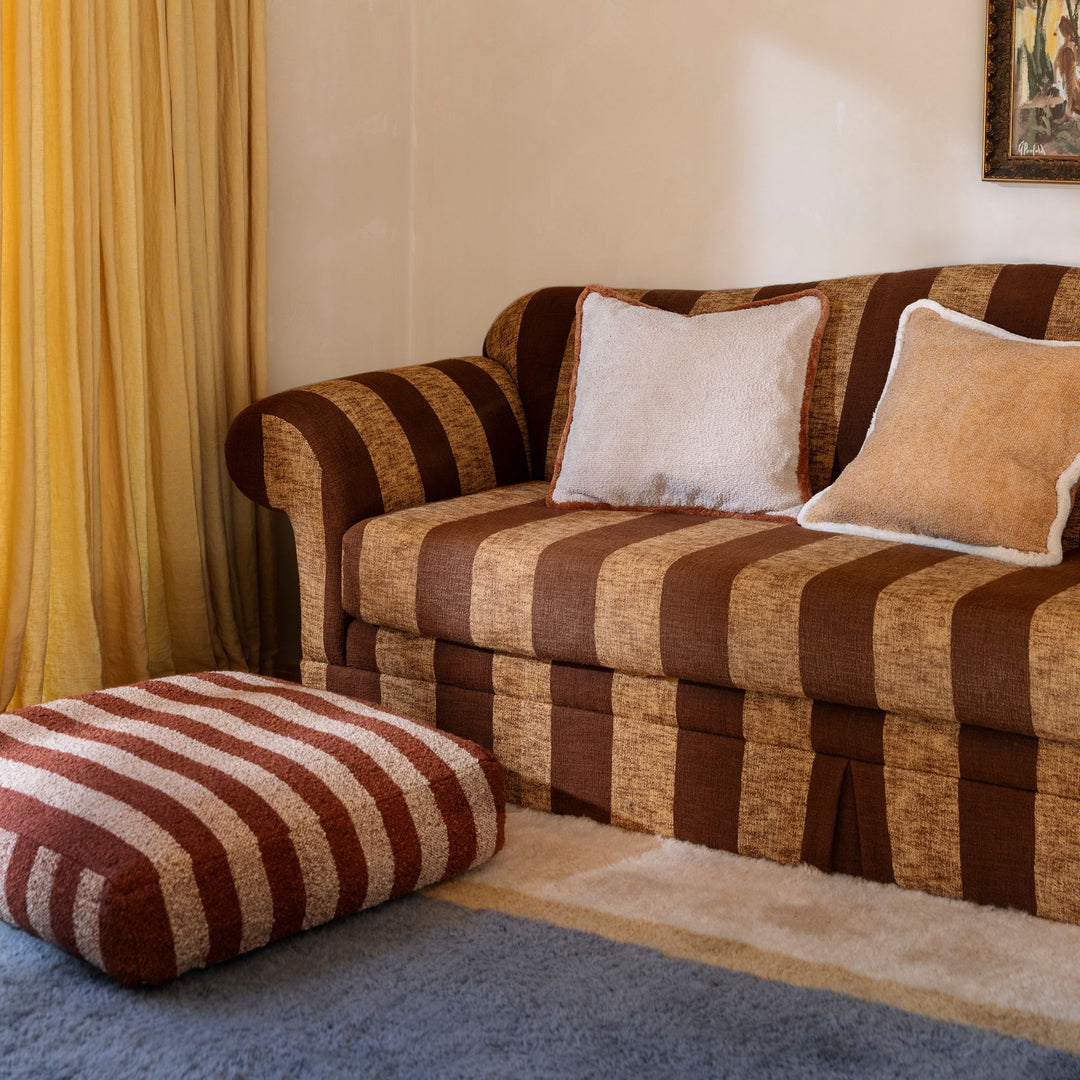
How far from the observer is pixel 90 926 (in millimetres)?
1508

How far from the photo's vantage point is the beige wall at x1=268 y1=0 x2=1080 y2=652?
8.86 ft

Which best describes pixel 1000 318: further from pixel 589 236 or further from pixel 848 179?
pixel 589 236

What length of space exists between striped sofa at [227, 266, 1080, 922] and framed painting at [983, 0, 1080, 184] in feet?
1.12

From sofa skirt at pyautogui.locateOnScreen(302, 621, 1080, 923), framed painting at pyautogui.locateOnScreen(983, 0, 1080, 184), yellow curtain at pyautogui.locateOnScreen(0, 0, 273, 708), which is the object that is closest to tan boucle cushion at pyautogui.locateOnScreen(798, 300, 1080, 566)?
sofa skirt at pyautogui.locateOnScreen(302, 621, 1080, 923)

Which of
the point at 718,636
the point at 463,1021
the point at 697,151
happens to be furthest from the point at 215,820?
the point at 697,151

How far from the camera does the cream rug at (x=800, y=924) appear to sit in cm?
154

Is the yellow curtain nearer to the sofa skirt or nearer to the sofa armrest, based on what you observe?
the sofa armrest

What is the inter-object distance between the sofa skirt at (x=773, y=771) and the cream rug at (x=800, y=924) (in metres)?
0.04

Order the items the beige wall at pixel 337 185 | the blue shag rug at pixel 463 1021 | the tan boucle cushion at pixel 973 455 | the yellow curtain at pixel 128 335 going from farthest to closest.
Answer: the beige wall at pixel 337 185 < the yellow curtain at pixel 128 335 < the tan boucle cushion at pixel 973 455 < the blue shag rug at pixel 463 1021

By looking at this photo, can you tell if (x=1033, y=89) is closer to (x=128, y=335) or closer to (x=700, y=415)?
(x=700, y=415)

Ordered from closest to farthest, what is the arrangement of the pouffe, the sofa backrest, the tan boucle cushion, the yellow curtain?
1. the pouffe
2. the tan boucle cushion
3. the sofa backrest
4. the yellow curtain

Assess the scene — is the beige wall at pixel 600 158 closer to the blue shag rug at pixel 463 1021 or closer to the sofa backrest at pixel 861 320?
the sofa backrest at pixel 861 320

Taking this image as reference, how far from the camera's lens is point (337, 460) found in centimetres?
235

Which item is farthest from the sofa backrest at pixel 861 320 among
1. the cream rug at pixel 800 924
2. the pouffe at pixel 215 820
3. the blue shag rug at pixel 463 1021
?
the blue shag rug at pixel 463 1021
